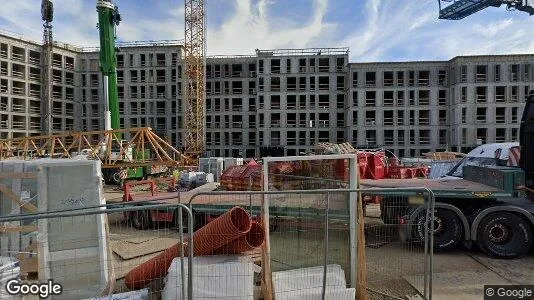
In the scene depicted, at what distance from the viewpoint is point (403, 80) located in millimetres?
50531

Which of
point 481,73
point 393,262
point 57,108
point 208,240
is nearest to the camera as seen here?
point 208,240

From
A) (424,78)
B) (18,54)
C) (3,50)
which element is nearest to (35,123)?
(18,54)

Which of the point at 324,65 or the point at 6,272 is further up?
the point at 324,65

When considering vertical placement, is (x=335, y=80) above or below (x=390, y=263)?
above

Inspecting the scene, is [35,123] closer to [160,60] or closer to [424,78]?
[160,60]

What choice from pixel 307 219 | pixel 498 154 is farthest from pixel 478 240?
pixel 498 154

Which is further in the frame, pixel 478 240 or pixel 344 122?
pixel 344 122

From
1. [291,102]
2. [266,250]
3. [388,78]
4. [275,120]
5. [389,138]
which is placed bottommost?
[266,250]

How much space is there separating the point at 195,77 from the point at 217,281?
161 ft

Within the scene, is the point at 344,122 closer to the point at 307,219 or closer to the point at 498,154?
the point at 498,154

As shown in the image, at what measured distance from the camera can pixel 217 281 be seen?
191 inches

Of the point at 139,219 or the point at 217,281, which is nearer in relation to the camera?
the point at 217,281

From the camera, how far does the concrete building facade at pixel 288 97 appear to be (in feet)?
156

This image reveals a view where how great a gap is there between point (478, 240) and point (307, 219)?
446cm
